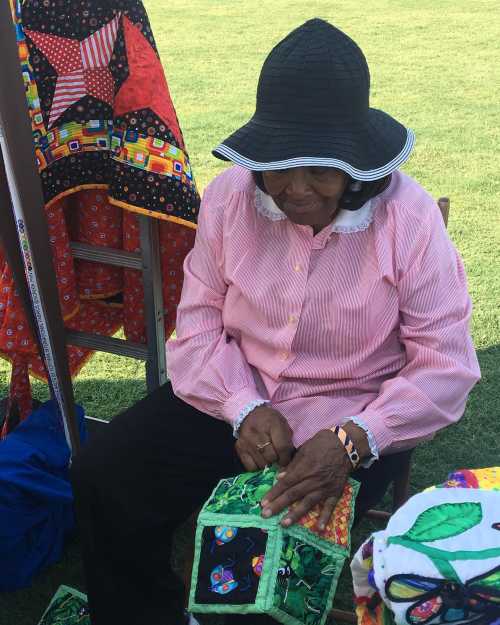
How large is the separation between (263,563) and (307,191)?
33.7 inches

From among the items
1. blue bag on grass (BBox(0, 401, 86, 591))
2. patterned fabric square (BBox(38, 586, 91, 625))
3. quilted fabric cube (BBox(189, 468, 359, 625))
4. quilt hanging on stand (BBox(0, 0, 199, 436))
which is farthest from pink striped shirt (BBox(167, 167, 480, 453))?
patterned fabric square (BBox(38, 586, 91, 625))

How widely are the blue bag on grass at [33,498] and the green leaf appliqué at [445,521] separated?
5.16 ft

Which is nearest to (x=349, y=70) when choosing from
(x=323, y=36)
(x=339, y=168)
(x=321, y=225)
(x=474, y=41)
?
(x=323, y=36)

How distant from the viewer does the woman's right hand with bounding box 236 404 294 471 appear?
198 centimetres

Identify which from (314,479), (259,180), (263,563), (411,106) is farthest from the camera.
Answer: (411,106)

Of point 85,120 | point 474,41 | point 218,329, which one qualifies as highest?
point 85,120

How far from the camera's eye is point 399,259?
6.50 ft

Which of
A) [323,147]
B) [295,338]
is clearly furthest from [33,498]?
[323,147]

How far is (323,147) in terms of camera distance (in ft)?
6.04

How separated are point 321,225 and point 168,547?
1.01 m

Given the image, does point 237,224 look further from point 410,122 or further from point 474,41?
point 474,41

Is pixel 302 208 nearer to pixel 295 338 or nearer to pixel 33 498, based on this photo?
pixel 295 338

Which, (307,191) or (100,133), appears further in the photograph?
(100,133)

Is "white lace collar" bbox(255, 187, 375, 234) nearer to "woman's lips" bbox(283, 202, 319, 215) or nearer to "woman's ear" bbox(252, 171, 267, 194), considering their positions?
"woman's lips" bbox(283, 202, 319, 215)
